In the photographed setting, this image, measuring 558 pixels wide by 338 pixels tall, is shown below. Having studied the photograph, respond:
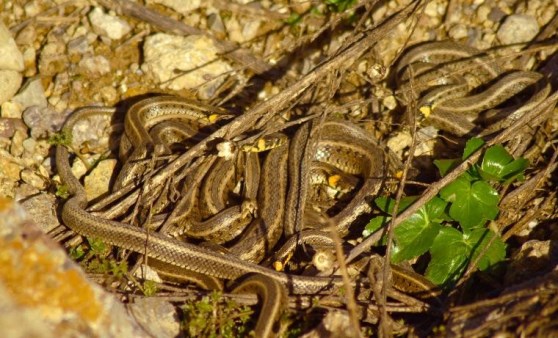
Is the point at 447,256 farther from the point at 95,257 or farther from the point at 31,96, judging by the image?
the point at 31,96

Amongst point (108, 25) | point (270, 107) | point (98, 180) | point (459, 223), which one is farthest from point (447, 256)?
point (108, 25)

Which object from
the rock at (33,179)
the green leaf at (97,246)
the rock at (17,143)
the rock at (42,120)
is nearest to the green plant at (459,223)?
the green leaf at (97,246)

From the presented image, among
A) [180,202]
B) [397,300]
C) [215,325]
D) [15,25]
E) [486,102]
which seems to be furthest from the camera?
[15,25]

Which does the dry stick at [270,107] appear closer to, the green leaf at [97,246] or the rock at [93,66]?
the green leaf at [97,246]

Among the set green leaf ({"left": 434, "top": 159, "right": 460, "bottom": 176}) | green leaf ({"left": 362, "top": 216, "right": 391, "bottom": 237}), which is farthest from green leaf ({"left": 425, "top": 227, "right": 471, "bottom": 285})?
green leaf ({"left": 434, "top": 159, "right": 460, "bottom": 176})

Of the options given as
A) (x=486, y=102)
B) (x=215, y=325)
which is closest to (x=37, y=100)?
(x=215, y=325)

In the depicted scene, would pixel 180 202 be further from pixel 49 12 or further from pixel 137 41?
pixel 49 12
